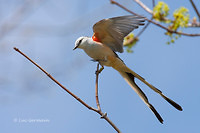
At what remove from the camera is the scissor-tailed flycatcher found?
2.82 metres

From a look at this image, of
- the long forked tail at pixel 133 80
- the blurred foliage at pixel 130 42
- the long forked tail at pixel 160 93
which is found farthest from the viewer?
the blurred foliage at pixel 130 42

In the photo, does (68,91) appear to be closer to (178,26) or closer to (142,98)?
(142,98)

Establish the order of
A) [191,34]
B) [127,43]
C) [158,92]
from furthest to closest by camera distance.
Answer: [127,43]
[158,92]
[191,34]

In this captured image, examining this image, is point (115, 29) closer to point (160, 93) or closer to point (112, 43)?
point (112, 43)

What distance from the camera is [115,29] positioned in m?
2.95

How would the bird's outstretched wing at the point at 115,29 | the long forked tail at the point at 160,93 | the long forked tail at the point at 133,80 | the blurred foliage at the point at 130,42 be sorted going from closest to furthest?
the long forked tail at the point at 160,93 < the long forked tail at the point at 133,80 < the bird's outstretched wing at the point at 115,29 < the blurred foliage at the point at 130,42

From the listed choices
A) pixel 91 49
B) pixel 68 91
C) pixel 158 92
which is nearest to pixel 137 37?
pixel 91 49

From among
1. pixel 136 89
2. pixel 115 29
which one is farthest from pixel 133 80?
pixel 115 29

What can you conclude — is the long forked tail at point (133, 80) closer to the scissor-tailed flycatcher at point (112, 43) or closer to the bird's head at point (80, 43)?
the scissor-tailed flycatcher at point (112, 43)

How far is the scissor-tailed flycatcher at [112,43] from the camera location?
2.82 meters

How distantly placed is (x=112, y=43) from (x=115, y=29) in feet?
0.57

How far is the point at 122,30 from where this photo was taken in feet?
9.56

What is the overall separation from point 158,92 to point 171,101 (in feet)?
0.49

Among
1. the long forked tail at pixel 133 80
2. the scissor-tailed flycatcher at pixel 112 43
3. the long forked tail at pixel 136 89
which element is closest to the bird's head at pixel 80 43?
the scissor-tailed flycatcher at pixel 112 43
